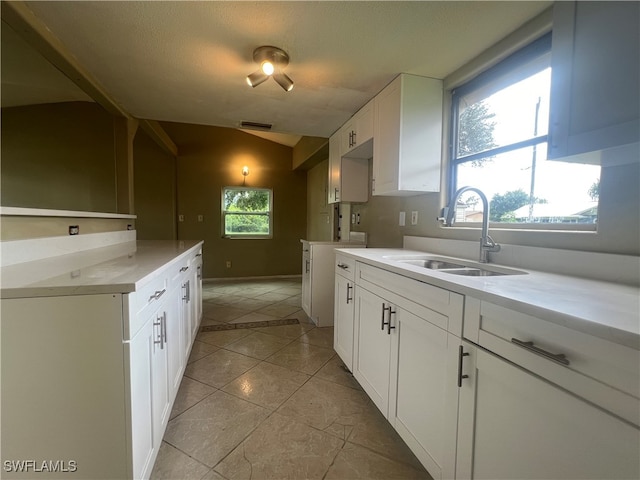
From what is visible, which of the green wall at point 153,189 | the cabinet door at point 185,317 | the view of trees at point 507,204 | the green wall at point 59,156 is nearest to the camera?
the view of trees at point 507,204

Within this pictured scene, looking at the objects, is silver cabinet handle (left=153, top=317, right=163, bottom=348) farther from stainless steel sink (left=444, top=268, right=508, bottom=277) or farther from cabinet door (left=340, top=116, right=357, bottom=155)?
cabinet door (left=340, top=116, right=357, bottom=155)

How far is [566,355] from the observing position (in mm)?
656

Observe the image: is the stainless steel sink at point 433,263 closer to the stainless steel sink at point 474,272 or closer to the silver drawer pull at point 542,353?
the stainless steel sink at point 474,272

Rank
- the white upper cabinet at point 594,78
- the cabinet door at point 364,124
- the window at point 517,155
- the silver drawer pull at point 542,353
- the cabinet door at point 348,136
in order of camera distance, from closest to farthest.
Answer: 1. the silver drawer pull at point 542,353
2. the white upper cabinet at point 594,78
3. the window at point 517,155
4. the cabinet door at point 364,124
5. the cabinet door at point 348,136

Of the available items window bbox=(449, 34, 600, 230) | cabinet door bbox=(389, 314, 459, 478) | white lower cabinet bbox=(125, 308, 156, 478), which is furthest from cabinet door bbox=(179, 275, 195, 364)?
window bbox=(449, 34, 600, 230)

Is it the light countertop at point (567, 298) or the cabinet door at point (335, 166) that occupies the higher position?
the cabinet door at point (335, 166)

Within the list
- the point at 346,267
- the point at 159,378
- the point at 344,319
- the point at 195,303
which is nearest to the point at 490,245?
the point at 346,267

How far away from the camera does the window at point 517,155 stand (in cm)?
130

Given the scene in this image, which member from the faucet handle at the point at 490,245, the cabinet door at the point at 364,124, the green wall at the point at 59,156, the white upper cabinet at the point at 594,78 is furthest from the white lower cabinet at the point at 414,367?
the green wall at the point at 59,156

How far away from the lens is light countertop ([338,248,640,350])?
578mm

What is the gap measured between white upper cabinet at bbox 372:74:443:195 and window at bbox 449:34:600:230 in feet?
0.51

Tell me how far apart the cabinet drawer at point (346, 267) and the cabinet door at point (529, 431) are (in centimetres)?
103

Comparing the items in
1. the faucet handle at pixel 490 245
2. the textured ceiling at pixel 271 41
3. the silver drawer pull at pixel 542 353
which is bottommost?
the silver drawer pull at pixel 542 353

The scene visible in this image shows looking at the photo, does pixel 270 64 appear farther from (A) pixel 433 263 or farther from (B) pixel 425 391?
(B) pixel 425 391
